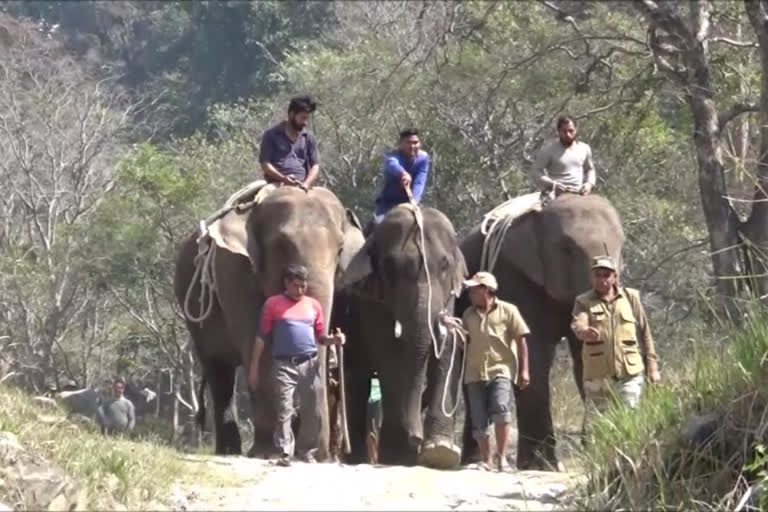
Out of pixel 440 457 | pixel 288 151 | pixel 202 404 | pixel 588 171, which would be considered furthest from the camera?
pixel 202 404

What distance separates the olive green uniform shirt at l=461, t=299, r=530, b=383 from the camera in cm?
1269

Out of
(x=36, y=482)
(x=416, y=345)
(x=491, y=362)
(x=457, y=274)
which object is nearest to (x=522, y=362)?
(x=491, y=362)

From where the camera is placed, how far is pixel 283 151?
1444cm

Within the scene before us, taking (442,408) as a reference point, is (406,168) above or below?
above

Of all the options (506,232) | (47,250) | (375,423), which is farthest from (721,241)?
(47,250)

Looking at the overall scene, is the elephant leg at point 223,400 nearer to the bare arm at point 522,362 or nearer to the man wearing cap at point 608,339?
the bare arm at point 522,362

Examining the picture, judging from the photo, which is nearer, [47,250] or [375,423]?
[375,423]

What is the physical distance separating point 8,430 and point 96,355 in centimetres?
2659

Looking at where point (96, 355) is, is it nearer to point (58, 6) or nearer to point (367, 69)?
point (367, 69)

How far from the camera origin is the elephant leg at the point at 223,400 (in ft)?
56.9


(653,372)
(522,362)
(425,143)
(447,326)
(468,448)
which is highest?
(425,143)

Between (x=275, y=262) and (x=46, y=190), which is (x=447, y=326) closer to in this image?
(x=275, y=262)

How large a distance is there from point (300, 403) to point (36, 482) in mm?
3652

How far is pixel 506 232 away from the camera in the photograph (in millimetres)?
15422
